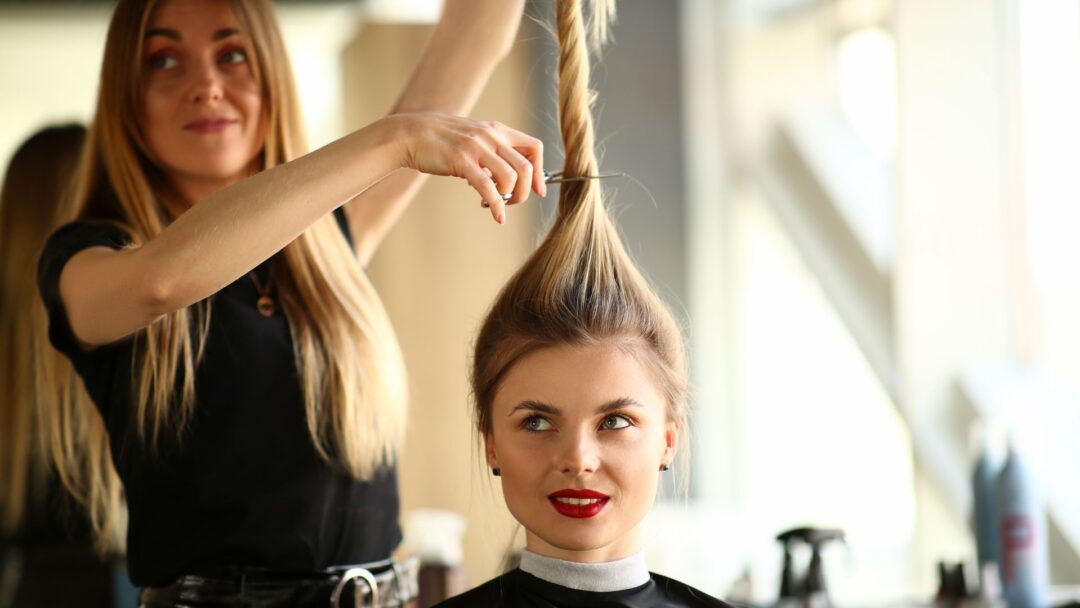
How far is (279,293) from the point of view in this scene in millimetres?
1600

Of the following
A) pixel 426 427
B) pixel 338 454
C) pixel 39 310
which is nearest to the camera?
pixel 338 454

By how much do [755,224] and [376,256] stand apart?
113cm

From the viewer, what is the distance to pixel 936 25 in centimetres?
244

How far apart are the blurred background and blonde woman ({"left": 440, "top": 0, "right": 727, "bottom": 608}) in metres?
0.63

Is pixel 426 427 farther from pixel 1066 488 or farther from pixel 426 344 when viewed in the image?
pixel 1066 488

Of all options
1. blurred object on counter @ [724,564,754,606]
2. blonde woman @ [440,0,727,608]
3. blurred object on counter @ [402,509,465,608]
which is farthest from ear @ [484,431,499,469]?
blurred object on counter @ [402,509,465,608]

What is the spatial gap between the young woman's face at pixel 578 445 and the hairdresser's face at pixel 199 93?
1.68 ft

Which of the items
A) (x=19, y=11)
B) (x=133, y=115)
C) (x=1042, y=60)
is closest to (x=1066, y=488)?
(x=1042, y=60)

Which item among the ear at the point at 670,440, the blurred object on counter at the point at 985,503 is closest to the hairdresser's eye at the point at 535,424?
the ear at the point at 670,440

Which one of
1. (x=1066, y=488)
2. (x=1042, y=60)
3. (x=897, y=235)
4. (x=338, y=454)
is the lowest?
(x=1066, y=488)

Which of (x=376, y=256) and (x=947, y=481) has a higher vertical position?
(x=376, y=256)

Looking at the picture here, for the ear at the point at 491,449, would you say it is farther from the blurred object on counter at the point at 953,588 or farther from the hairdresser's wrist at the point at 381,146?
the blurred object on counter at the point at 953,588

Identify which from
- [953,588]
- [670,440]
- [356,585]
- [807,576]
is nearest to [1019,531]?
[953,588]

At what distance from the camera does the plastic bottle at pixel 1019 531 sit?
1.95 m
